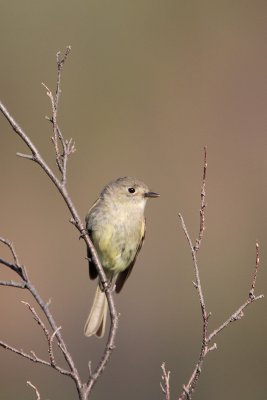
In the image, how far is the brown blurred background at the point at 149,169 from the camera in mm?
9312

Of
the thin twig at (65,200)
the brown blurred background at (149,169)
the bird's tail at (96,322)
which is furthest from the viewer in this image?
the brown blurred background at (149,169)

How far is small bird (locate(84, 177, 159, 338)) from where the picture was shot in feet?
18.1

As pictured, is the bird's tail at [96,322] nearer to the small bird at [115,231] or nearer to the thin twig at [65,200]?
the small bird at [115,231]

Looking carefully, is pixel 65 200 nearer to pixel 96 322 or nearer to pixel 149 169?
pixel 96 322

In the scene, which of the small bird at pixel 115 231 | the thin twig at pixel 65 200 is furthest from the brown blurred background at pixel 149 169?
the thin twig at pixel 65 200

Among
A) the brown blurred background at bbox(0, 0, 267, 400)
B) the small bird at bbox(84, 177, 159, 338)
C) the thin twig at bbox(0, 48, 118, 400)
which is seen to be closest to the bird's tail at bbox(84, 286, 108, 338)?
the small bird at bbox(84, 177, 159, 338)

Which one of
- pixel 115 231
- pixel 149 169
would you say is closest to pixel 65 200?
pixel 115 231

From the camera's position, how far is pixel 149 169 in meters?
12.2

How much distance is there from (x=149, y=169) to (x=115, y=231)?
667 centimetres

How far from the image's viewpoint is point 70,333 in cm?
952

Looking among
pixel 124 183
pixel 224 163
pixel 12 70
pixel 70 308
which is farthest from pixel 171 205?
pixel 124 183

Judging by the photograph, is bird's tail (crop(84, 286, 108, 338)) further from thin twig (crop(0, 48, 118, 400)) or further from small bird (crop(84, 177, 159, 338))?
thin twig (crop(0, 48, 118, 400))

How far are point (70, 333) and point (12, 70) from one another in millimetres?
5192

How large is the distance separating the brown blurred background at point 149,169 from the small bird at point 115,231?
9.46 ft
